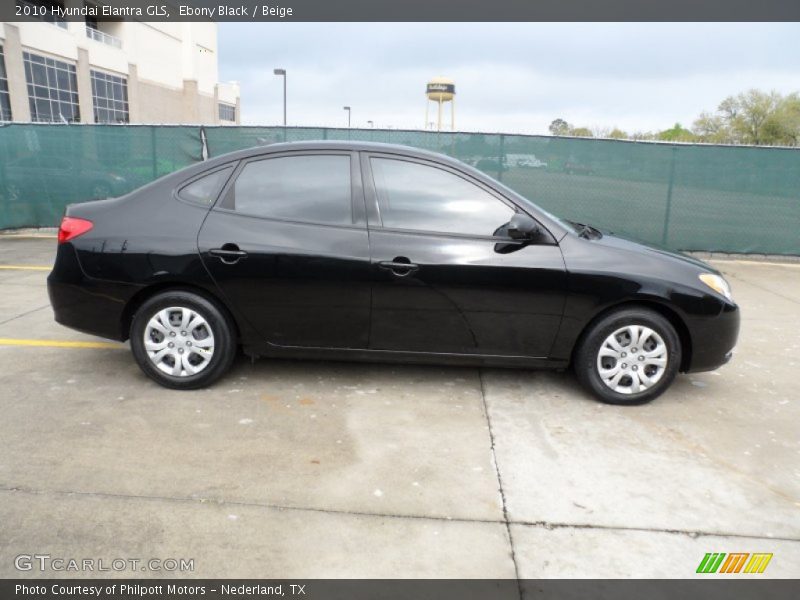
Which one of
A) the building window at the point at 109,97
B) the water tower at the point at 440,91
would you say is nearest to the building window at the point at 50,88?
the building window at the point at 109,97

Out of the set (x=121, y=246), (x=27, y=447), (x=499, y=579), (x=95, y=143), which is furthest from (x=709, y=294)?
(x=95, y=143)

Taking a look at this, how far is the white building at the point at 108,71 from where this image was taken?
3350 centimetres

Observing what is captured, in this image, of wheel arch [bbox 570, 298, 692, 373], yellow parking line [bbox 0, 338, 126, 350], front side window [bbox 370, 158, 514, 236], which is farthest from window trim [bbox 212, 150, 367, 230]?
yellow parking line [bbox 0, 338, 126, 350]

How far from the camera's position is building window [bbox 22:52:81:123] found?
34688 millimetres

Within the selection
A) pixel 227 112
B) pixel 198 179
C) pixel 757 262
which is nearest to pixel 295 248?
pixel 198 179

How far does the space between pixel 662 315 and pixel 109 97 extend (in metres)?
48.2

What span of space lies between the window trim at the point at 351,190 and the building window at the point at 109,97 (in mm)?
43734

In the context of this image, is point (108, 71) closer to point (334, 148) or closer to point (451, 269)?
point (334, 148)

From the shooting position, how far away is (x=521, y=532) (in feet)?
8.96

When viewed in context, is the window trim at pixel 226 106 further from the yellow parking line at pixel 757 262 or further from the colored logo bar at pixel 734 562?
the colored logo bar at pixel 734 562

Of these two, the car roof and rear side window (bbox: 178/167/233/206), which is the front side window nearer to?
the car roof

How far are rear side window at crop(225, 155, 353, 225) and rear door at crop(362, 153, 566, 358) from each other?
193mm

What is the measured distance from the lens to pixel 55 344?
5086 millimetres
